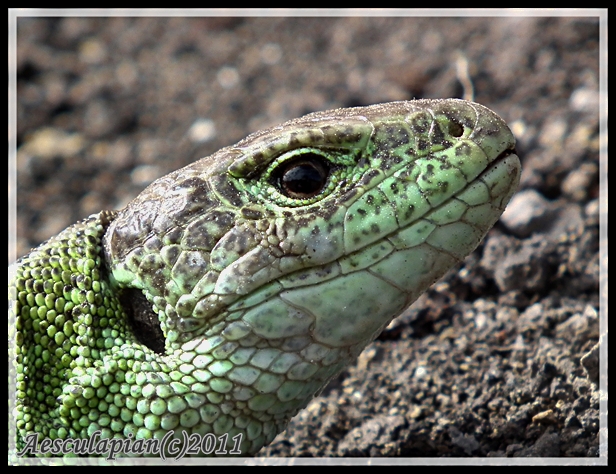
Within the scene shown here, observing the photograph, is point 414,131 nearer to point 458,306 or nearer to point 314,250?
point 314,250

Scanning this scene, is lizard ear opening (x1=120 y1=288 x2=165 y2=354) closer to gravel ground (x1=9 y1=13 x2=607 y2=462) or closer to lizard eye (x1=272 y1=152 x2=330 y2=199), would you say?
lizard eye (x1=272 y1=152 x2=330 y2=199)

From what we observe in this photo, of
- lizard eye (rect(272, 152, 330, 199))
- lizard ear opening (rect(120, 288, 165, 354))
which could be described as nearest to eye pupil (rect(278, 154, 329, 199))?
lizard eye (rect(272, 152, 330, 199))

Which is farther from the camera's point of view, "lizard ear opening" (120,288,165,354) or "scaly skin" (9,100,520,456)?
"lizard ear opening" (120,288,165,354)

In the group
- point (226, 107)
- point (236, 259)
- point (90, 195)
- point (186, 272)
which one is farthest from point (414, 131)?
point (226, 107)

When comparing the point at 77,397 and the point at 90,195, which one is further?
the point at 90,195

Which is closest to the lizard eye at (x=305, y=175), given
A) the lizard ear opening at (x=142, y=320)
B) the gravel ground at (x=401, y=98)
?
the lizard ear opening at (x=142, y=320)
